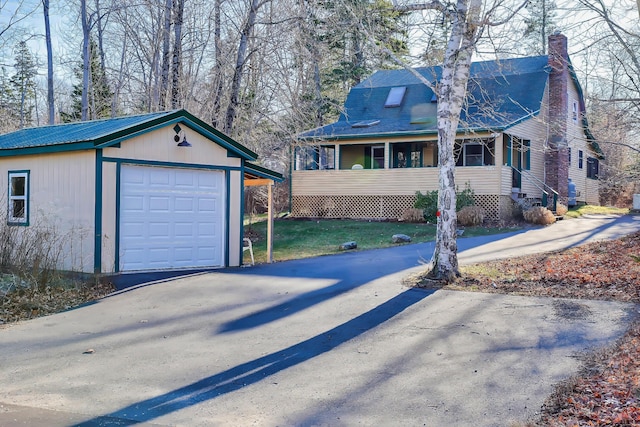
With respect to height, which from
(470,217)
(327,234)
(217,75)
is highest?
(217,75)

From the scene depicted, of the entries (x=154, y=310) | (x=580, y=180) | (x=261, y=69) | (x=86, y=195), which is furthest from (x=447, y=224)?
(x=580, y=180)

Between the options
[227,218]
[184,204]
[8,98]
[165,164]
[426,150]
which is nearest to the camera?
[165,164]

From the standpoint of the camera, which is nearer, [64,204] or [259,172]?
[64,204]

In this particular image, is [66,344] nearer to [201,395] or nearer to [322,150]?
[201,395]

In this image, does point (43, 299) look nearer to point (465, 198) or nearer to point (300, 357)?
point (300, 357)

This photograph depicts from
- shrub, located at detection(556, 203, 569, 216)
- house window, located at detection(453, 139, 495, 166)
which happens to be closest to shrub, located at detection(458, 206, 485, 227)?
house window, located at detection(453, 139, 495, 166)

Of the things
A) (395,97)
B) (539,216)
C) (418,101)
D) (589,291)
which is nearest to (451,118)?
(589,291)

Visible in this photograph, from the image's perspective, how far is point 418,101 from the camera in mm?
27188

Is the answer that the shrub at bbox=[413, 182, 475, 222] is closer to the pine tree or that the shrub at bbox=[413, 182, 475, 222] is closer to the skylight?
the skylight

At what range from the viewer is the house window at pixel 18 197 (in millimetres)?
13570

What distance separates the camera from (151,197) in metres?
12.9

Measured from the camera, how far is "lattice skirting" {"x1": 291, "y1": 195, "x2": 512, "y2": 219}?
25000mm

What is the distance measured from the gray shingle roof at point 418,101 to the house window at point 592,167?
8.26m

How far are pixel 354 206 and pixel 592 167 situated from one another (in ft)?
49.1
